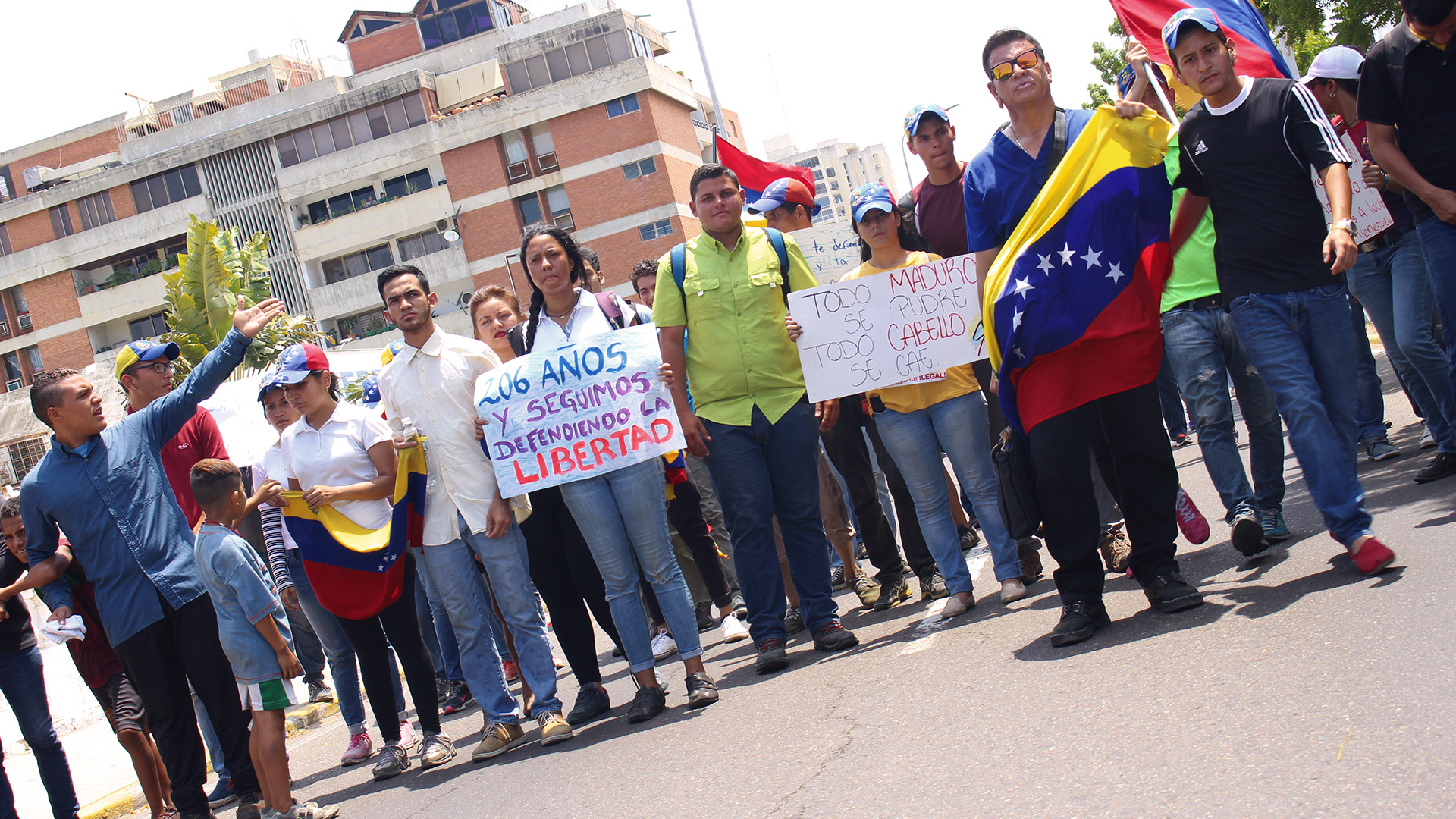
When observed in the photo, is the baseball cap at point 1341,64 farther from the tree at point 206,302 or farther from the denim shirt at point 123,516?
the tree at point 206,302

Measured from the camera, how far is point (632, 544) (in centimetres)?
570

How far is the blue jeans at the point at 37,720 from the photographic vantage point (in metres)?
6.19

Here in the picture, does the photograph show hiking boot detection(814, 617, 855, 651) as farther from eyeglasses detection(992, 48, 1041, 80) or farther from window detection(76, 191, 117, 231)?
window detection(76, 191, 117, 231)

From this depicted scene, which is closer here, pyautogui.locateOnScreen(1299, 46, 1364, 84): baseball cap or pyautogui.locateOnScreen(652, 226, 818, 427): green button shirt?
pyautogui.locateOnScreen(652, 226, 818, 427): green button shirt

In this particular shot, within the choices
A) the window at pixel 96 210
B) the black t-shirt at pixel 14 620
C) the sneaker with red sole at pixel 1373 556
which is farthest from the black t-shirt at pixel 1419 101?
the window at pixel 96 210

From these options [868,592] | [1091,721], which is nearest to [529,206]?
[868,592]

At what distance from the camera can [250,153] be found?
51.2 meters

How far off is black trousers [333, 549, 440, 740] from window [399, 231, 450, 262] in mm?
46895

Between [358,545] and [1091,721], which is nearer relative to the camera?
[1091,721]

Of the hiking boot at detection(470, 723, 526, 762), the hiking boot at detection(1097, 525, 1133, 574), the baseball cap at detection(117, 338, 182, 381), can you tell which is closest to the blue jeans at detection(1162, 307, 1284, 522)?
the hiking boot at detection(1097, 525, 1133, 574)

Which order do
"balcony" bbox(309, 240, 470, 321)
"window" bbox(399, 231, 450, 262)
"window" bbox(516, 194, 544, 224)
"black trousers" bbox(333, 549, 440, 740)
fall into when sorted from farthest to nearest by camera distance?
"window" bbox(399, 231, 450, 262)
"window" bbox(516, 194, 544, 224)
"balcony" bbox(309, 240, 470, 321)
"black trousers" bbox(333, 549, 440, 740)

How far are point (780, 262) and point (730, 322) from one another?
1.38 feet

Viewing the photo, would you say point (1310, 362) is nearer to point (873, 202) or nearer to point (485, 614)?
point (873, 202)

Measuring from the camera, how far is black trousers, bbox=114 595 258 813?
18.4 ft
